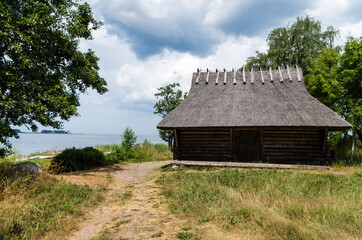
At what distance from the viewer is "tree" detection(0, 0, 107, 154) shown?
7012 millimetres

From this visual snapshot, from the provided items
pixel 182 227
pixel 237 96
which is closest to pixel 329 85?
pixel 237 96

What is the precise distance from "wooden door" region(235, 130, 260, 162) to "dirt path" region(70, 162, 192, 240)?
6.77 meters

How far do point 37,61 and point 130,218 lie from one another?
24.7 ft

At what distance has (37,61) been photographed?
Result: 8.08 metres

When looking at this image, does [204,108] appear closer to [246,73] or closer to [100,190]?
[246,73]

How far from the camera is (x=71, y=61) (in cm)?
1068

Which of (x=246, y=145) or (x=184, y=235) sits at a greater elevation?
(x=246, y=145)

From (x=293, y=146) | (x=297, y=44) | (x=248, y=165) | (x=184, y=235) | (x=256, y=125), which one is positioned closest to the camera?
(x=184, y=235)

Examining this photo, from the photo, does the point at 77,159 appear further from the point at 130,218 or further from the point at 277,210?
the point at 277,210

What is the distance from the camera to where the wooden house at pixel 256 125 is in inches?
421

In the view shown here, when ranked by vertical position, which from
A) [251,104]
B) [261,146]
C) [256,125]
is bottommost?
[261,146]

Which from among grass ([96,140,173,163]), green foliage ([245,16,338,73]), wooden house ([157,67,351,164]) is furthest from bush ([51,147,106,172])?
green foliage ([245,16,338,73])

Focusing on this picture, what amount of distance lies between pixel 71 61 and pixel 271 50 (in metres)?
22.0

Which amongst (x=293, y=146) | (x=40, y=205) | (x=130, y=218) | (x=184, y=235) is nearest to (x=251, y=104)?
(x=293, y=146)
